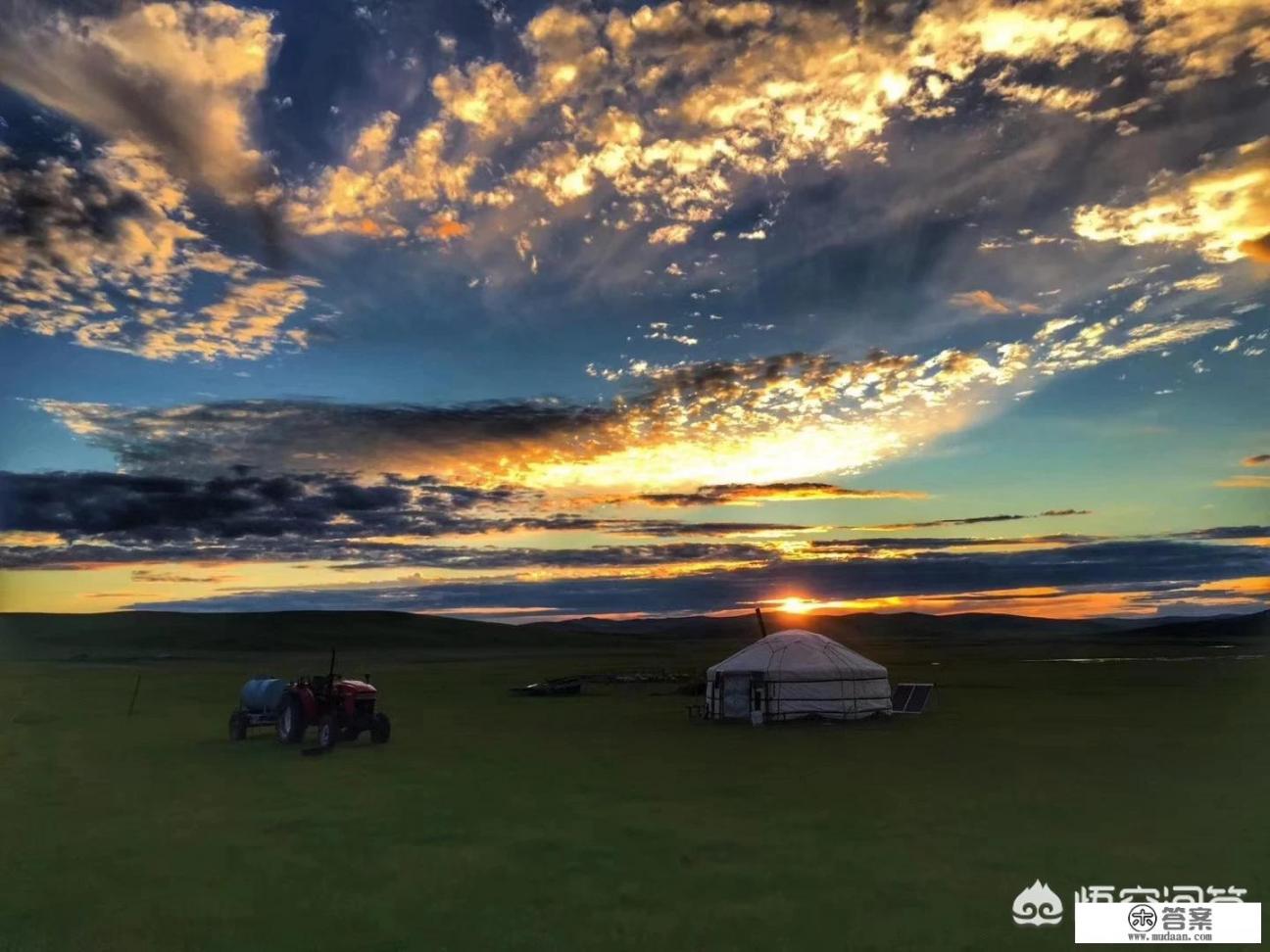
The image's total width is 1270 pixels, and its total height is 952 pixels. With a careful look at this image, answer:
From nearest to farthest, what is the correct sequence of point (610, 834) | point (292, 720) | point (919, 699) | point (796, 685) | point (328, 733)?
point (610, 834)
point (328, 733)
point (292, 720)
point (796, 685)
point (919, 699)

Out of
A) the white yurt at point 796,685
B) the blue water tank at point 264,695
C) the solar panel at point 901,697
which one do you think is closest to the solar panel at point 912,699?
the solar panel at point 901,697

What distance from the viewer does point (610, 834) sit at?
17844mm

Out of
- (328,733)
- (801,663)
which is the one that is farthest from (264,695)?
(801,663)

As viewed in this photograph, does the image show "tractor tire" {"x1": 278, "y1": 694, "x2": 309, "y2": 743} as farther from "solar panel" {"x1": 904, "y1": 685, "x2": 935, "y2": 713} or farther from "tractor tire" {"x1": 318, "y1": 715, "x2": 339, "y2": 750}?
"solar panel" {"x1": 904, "y1": 685, "x2": 935, "y2": 713}

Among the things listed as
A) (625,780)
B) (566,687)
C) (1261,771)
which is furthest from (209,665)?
(1261,771)

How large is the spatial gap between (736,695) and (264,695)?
62.0 ft

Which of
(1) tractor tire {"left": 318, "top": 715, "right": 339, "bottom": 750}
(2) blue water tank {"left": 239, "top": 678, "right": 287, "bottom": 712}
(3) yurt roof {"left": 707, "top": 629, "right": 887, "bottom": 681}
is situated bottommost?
(1) tractor tire {"left": 318, "top": 715, "right": 339, "bottom": 750}

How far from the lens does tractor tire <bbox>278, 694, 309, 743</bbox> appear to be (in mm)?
32219

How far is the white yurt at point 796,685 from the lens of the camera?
41.0 m

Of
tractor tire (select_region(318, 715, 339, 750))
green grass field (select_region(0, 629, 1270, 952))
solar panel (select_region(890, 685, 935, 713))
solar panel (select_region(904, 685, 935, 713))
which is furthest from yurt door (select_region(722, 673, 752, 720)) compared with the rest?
tractor tire (select_region(318, 715, 339, 750))

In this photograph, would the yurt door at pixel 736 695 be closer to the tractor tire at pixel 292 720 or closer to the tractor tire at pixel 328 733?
the tractor tire at pixel 328 733

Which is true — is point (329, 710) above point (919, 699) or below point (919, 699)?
above

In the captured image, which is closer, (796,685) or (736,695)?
(796,685)

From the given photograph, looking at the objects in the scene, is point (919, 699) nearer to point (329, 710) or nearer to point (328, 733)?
point (329, 710)
